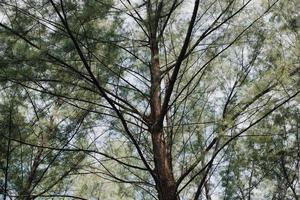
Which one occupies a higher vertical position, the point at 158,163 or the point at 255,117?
the point at 255,117

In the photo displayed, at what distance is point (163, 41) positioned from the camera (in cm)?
462

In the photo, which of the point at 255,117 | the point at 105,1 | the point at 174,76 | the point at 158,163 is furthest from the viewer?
the point at 105,1

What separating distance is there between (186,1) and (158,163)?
196 cm

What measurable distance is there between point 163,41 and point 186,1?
503 mm

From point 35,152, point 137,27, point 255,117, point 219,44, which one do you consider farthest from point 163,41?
point 35,152

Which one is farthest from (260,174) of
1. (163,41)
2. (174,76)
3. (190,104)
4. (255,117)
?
(174,76)

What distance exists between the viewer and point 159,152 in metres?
3.61

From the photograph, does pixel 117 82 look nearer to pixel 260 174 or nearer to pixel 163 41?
pixel 163 41

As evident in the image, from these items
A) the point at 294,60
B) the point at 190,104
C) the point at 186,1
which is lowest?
the point at 294,60

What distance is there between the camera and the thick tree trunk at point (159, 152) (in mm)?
3365

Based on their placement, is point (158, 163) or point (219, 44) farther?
point (219, 44)

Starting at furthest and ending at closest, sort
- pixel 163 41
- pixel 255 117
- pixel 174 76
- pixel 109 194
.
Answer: pixel 109 194 < pixel 163 41 < pixel 255 117 < pixel 174 76

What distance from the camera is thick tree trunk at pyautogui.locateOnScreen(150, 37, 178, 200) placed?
3365 millimetres

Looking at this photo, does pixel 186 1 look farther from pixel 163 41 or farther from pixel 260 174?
pixel 260 174
